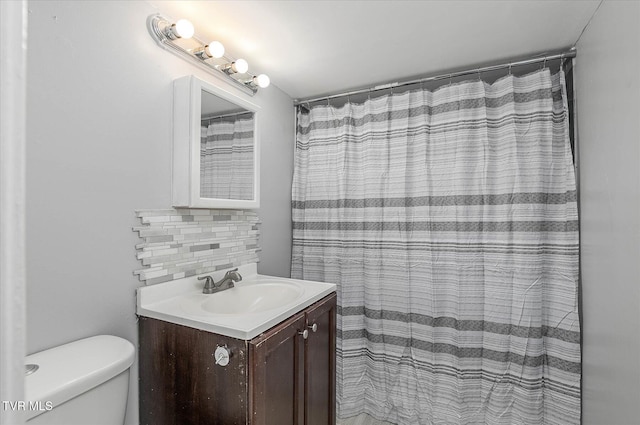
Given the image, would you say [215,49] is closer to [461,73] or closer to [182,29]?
[182,29]

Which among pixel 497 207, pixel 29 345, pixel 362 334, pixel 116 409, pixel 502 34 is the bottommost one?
pixel 362 334

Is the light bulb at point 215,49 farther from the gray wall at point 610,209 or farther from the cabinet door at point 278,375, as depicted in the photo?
the gray wall at point 610,209

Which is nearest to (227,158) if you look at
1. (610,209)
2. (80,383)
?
(80,383)

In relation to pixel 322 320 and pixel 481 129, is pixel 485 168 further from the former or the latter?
pixel 322 320

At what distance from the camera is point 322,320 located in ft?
4.77

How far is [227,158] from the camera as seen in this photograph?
1543mm

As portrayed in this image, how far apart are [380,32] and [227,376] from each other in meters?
1.61

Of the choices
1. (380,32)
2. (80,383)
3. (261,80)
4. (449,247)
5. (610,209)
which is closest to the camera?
(80,383)

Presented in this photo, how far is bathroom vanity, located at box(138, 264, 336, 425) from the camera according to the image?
100 cm

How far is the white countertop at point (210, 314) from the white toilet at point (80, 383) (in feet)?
0.55

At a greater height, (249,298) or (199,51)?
(199,51)

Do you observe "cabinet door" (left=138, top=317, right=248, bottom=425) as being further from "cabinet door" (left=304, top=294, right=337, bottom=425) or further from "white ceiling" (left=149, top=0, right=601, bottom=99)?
"white ceiling" (left=149, top=0, right=601, bottom=99)

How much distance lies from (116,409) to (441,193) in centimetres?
179

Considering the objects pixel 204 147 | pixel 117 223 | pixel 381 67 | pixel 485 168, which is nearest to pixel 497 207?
pixel 485 168
